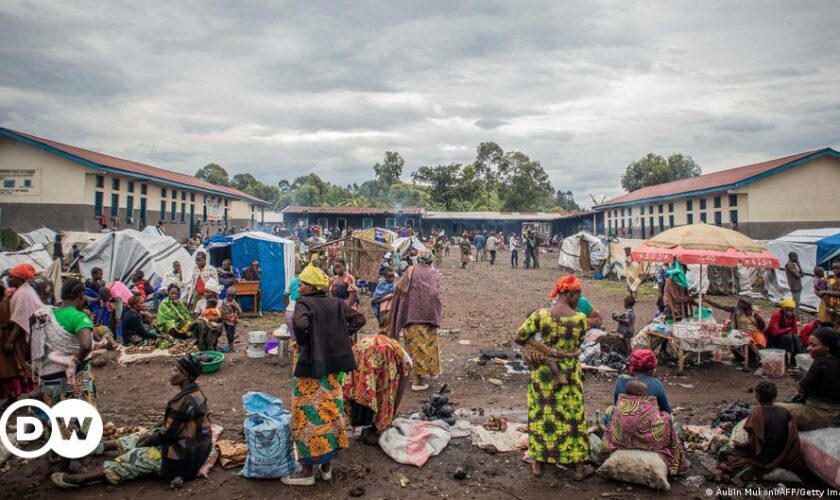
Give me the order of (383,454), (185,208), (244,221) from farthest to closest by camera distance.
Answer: (244,221)
(185,208)
(383,454)

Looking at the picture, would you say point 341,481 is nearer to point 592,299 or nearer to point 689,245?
point 689,245

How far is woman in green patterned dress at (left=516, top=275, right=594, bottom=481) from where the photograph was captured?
13.4 feet

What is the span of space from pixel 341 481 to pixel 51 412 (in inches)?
108

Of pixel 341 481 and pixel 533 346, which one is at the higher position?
pixel 533 346

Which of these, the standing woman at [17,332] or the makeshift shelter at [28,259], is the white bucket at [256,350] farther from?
the makeshift shelter at [28,259]

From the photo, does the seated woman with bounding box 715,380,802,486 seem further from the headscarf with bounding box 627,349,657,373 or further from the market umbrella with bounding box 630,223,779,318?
the market umbrella with bounding box 630,223,779,318

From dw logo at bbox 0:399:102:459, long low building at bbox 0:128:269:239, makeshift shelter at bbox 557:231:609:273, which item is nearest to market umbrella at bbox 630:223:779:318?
dw logo at bbox 0:399:102:459

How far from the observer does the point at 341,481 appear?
418cm

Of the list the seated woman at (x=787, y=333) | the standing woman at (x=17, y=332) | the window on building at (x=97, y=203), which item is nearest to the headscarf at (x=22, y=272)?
the standing woman at (x=17, y=332)

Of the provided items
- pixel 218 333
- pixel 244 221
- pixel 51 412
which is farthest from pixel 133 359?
pixel 244 221

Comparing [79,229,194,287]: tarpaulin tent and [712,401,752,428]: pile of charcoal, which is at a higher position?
[79,229,194,287]: tarpaulin tent

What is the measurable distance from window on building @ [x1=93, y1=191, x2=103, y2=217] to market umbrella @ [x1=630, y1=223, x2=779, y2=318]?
2140 cm

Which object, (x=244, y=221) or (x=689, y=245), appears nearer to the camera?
(x=689, y=245)

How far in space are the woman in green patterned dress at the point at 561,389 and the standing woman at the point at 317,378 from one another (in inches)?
66.3
